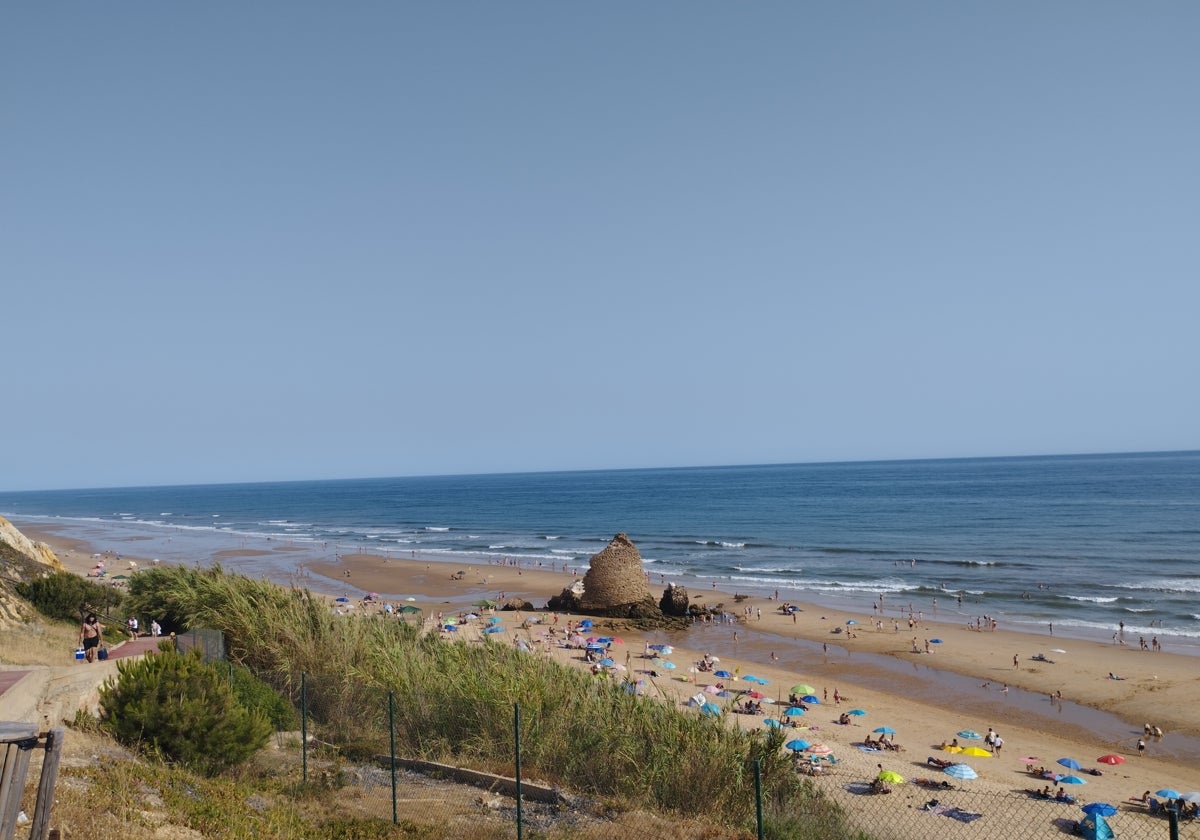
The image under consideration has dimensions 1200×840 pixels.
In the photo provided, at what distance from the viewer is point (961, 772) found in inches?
664

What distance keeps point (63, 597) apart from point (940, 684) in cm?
2616

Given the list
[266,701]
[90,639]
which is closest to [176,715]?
[266,701]

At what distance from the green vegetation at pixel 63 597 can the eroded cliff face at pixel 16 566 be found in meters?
0.56

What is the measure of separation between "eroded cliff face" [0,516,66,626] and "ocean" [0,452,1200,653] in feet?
65.9

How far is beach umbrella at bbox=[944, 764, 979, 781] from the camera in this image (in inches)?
659

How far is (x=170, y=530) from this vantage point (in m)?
92.6

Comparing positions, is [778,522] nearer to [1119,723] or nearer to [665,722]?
[1119,723]

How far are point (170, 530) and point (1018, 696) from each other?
91.9m

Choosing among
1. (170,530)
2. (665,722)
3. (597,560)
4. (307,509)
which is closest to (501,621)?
(597,560)

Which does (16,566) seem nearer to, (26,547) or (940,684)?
(26,547)

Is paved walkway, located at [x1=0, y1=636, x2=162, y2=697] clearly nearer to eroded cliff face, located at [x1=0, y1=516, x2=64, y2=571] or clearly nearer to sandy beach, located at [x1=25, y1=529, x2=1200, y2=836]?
sandy beach, located at [x1=25, y1=529, x2=1200, y2=836]

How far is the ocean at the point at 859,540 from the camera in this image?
1500 inches

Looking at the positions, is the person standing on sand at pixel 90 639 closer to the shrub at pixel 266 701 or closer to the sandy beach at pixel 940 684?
the shrub at pixel 266 701

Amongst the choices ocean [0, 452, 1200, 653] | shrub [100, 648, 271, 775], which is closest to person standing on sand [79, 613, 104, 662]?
shrub [100, 648, 271, 775]
